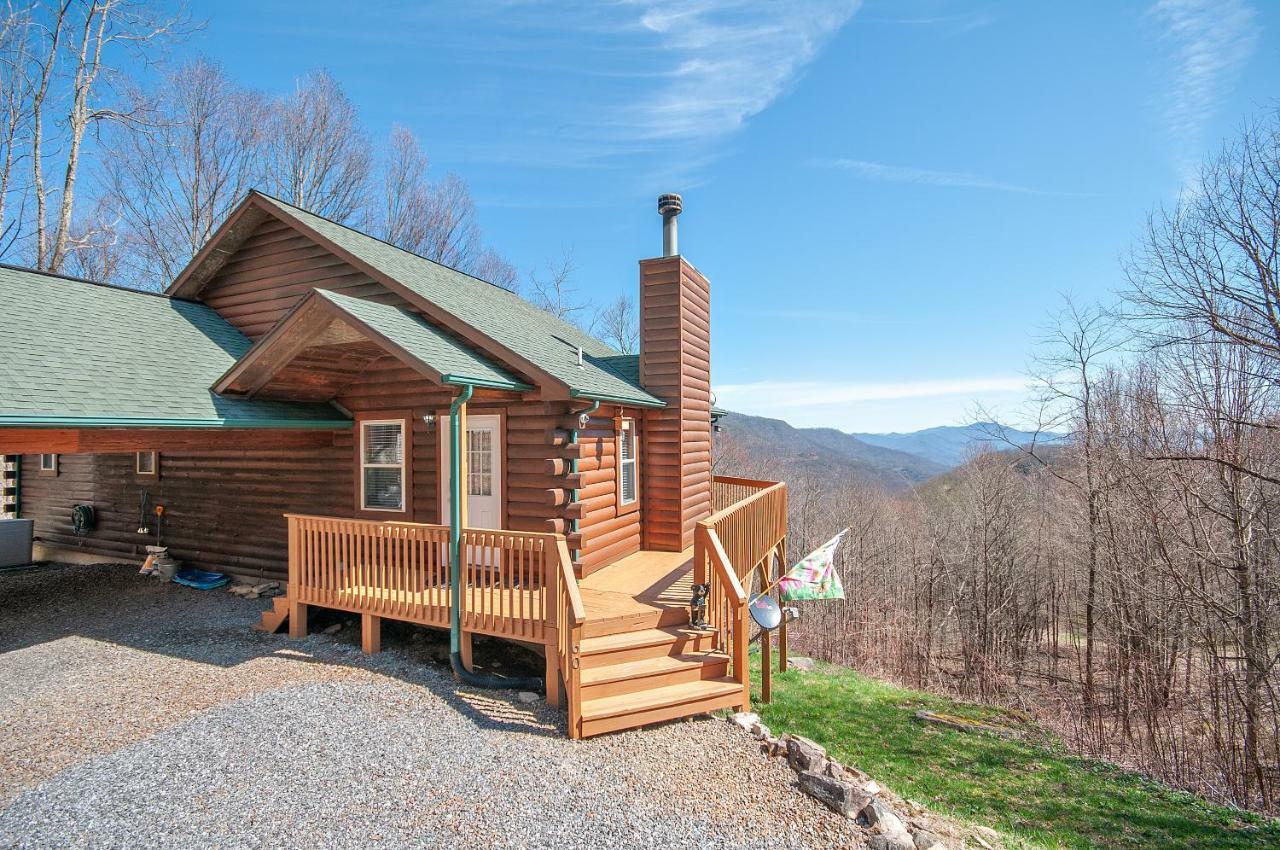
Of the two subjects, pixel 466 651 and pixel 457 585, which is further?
pixel 466 651

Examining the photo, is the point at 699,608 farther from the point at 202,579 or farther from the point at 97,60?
the point at 97,60

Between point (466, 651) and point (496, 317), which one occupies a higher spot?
point (496, 317)

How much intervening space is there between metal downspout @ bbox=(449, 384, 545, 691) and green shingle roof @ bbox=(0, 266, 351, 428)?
131 inches

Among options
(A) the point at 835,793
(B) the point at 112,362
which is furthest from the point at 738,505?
(B) the point at 112,362

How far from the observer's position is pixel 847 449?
95.1 m

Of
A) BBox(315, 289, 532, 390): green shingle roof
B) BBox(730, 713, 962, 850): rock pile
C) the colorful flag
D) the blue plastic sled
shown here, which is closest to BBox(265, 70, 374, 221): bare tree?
the blue plastic sled

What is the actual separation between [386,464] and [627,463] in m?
3.74

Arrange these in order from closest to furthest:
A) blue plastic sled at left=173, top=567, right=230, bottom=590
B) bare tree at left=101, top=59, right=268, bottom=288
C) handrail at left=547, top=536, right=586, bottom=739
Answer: handrail at left=547, top=536, right=586, bottom=739 → blue plastic sled at left=173, top=567, right=230, bottom=590 → bare tree at left=101, top=59, right=268, bottom=288

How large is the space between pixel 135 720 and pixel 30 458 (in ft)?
39.5

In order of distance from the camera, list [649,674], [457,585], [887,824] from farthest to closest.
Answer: [457,585]
[649,674]
[887,824]

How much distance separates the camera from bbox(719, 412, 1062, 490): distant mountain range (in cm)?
2375

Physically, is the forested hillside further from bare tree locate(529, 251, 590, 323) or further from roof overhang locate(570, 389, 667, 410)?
bare tree locate(529, 251, 590, 323)

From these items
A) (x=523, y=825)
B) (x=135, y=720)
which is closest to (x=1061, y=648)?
(x=523, y=825)

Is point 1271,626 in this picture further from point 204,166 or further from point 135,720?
point 204,166
